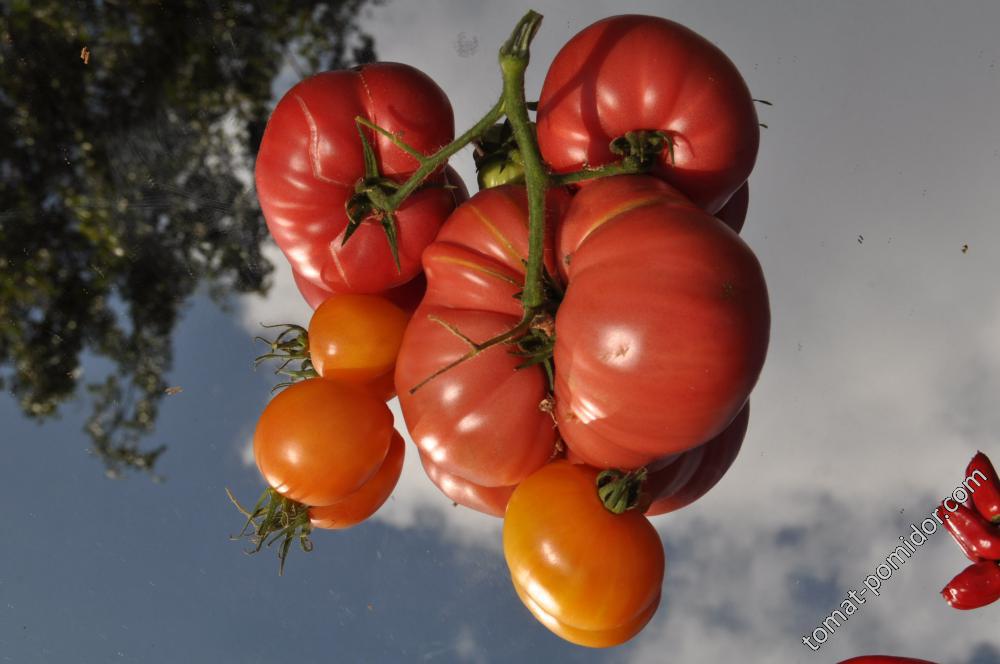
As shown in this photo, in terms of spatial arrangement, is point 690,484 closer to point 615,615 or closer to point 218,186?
point 615,615

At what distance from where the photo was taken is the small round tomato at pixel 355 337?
0.97 meters

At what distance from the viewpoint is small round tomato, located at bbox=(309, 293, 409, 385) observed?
969 millimetres

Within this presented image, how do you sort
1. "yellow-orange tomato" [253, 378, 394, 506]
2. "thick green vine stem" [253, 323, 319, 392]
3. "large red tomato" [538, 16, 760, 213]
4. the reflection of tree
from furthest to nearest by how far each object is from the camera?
the reflection of tree → "thick green vine stem" [253, 323, 319, 392] → "yellow-orange tomato" [253, 378, 394, 506] → "large red tomato" [538, 16, 760, 213]

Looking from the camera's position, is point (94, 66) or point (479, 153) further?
point (94, 66)

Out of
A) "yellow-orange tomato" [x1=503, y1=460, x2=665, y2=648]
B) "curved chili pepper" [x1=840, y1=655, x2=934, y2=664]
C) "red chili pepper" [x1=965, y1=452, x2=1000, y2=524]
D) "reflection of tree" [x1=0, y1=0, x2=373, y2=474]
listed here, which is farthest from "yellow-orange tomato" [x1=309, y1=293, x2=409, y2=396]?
"red chili pepper" [x1=965, y1=452, x2=1000, y2=524]

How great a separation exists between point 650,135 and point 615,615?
1.61 feet

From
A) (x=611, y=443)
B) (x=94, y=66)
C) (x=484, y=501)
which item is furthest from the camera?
(x=94, y=66)

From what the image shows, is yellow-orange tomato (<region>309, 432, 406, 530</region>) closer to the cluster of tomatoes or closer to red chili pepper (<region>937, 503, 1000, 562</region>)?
the cluster of tomatoes

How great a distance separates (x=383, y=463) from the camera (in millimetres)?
1046

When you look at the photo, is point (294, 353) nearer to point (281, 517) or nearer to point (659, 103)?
point (281, 517)

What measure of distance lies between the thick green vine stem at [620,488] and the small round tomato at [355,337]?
314mm

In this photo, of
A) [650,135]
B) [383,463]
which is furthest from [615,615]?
[650,135]

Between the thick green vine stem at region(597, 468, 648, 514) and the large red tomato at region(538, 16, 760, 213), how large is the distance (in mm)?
298

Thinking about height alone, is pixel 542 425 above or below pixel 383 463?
above
